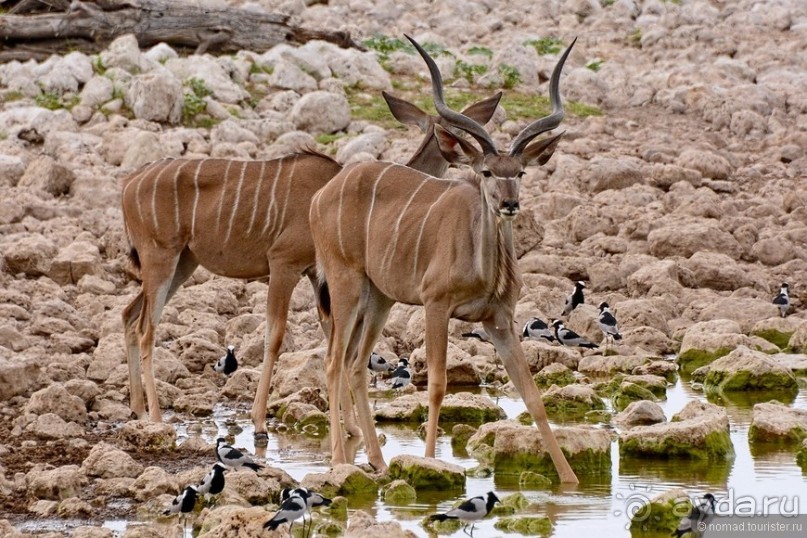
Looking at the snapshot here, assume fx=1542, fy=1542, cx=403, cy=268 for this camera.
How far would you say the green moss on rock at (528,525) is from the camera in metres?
6.75

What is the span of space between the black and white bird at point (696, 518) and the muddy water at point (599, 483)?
13.2 inches

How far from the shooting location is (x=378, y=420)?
9.54 m

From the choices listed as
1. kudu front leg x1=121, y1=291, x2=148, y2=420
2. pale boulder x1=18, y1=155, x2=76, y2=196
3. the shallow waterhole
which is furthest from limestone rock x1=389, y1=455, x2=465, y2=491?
pale boulder x1=18, y1=155, x2=76, y2=196

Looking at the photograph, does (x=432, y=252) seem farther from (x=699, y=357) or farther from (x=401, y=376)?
(x=699, y=357)

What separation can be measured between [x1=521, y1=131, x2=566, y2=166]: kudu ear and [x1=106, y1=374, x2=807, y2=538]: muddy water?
1638mm

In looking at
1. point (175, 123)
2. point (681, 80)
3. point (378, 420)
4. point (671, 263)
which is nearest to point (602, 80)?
point (681, 80)

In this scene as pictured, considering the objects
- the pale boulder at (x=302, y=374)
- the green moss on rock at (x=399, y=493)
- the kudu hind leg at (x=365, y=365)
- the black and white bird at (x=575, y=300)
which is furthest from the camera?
the black and white bird at (x=575, y=300)

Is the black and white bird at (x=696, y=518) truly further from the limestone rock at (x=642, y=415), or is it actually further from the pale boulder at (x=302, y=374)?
the pale boulder at (x=302, y=374)

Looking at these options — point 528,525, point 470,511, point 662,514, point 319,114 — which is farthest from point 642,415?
point 319,114

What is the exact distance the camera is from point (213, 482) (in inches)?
269

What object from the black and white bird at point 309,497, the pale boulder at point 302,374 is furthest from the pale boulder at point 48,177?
the black and white bird at point 309,497

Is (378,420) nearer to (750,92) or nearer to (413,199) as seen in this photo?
(413,199)

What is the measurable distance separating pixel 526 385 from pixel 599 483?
61 centimetres

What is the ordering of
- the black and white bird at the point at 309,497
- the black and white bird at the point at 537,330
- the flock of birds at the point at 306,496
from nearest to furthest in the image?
the flock of birds at the point at 306,496, the black and white bird at the point at 309,497, the black and white bird at the point at 537,330
